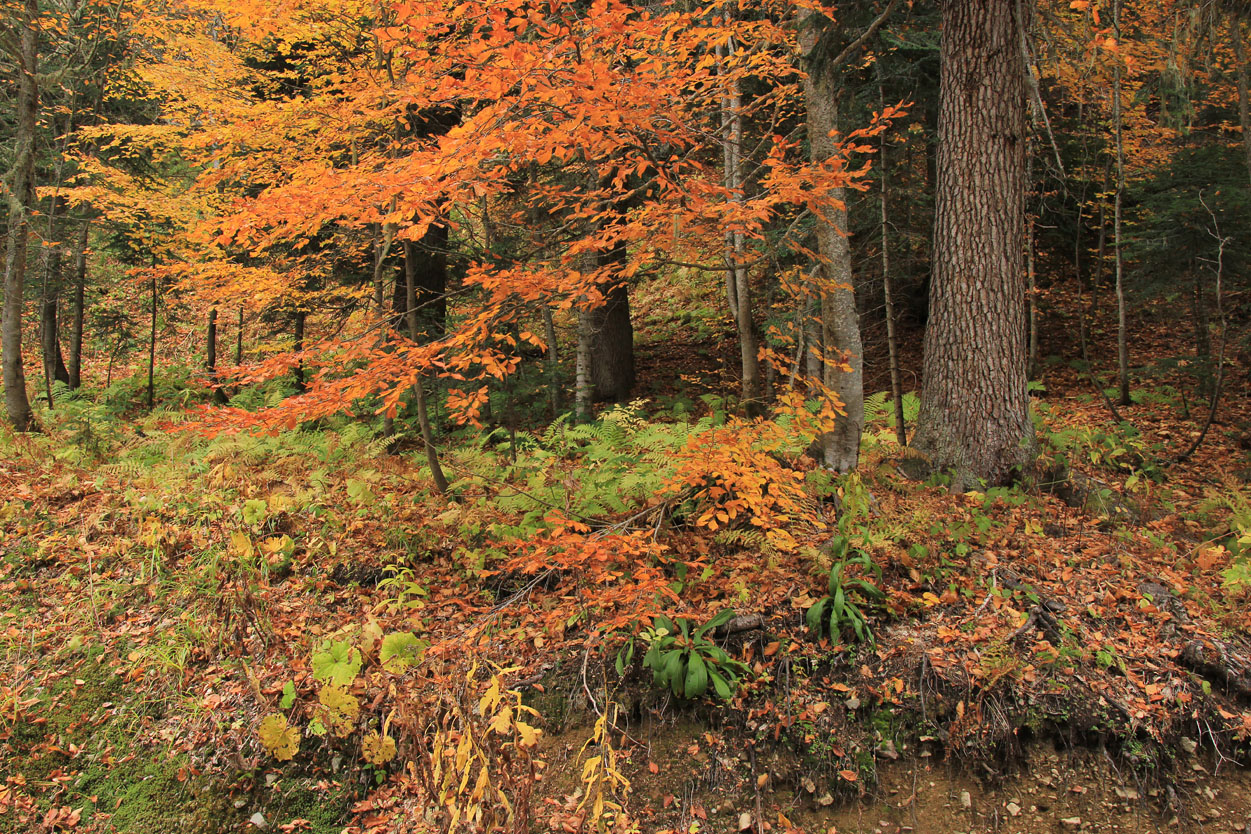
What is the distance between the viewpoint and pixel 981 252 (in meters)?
5.54

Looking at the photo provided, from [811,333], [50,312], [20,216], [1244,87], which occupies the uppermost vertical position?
[1244,87]

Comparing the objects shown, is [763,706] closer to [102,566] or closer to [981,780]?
[981,780]

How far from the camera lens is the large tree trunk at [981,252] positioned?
540 cm

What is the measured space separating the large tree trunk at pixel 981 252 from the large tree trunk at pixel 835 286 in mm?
1052

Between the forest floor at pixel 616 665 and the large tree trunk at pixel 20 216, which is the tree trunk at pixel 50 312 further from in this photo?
the forest floor at pixel 616 665

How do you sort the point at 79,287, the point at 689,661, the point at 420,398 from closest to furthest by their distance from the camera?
1. the point at 689,661
2. the point at 420,398
3. the point at 79,287

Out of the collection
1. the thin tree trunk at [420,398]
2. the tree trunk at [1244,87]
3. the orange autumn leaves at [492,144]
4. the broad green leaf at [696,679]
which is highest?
the tree trunk at [1244,87]

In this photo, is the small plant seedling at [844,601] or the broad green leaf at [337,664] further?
the small plant seedling at [844,601]

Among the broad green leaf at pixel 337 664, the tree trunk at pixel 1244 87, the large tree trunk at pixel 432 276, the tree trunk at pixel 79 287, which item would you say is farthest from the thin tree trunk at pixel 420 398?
the tree trunk at pixel 79 287

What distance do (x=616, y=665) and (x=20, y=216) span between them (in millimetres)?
9526

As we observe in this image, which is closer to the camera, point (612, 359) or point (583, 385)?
point (583, 385)

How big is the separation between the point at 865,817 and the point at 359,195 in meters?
4.61

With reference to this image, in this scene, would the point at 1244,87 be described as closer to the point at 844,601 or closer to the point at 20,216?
the point at 844,601

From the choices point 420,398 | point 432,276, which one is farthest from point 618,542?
point 432,276
